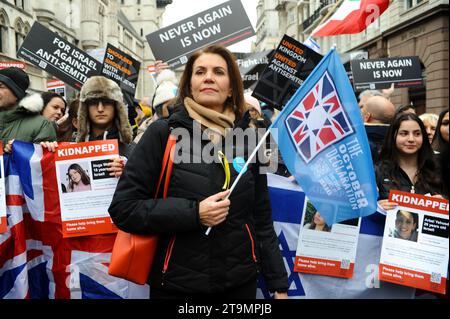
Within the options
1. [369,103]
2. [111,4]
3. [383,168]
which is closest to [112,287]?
[383,168]

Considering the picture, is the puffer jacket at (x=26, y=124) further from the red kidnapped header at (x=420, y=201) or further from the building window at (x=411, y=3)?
the building window at (x=411, y=3)

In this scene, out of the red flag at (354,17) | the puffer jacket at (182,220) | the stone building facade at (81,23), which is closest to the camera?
the puffer jacket at (182,220)

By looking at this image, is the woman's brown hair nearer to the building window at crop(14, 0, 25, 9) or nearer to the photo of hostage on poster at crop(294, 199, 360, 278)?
the photo of hostage on poster at crop(294, 199, 360, 278)

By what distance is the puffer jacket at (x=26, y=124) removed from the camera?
3918mm

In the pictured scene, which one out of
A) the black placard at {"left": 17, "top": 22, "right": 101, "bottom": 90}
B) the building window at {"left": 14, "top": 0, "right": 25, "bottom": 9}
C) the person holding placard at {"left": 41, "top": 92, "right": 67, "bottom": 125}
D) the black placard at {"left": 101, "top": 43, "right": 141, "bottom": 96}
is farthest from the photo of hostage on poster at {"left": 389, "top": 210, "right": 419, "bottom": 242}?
the building window at {"left": 14, "top": 0, "right": 25, "bottom": 9}

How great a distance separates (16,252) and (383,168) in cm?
291

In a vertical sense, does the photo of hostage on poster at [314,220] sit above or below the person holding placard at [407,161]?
below

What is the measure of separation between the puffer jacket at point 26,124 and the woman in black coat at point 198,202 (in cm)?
200

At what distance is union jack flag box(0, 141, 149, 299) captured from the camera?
11.5 ft

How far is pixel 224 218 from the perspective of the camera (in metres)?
2.23

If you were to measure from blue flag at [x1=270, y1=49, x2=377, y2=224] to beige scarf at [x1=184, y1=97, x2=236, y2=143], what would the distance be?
301 millimetres

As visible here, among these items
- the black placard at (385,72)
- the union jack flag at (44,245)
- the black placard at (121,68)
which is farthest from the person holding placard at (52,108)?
the black placard at (385,72)
